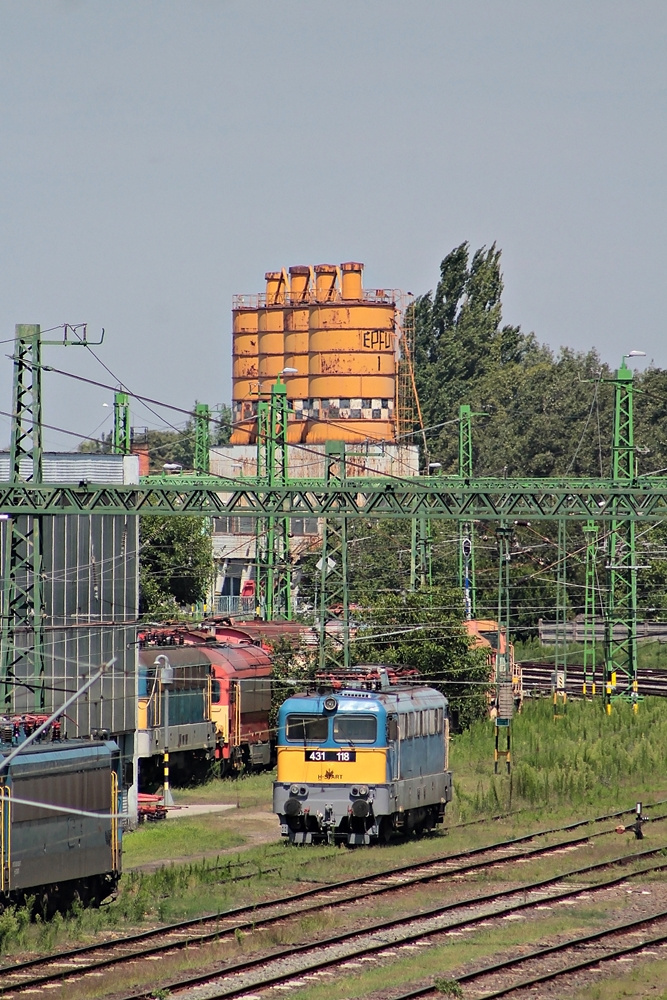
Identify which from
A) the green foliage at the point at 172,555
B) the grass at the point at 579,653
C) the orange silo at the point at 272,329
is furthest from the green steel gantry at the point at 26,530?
the orange silo at the point at 272,329

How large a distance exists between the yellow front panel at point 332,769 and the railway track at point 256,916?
1945 mm

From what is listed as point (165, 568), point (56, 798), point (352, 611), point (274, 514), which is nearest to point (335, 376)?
point (165, 568)

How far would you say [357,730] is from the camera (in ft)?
107

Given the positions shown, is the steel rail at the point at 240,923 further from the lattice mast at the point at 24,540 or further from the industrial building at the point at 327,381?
the industrial building at the point at 327,381

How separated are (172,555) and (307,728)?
45.5 metres

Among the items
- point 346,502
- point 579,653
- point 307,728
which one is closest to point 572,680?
point 579,653

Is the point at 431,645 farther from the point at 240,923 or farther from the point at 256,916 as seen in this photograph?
the point at 240,923

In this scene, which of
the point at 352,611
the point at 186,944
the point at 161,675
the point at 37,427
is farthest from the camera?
the point at 352,611

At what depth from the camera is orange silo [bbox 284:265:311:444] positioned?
11525 centimetres

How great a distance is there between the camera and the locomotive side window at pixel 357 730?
3244 centimetres

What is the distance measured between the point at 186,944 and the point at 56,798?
3707 millimetres

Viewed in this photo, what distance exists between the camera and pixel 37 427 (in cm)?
3719

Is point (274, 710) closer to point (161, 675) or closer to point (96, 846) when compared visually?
point (161, 675)

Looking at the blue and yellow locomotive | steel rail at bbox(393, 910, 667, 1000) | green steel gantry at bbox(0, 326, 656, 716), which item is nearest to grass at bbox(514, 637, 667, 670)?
green steel gantry at bbox(0, 326, 656, 716)
